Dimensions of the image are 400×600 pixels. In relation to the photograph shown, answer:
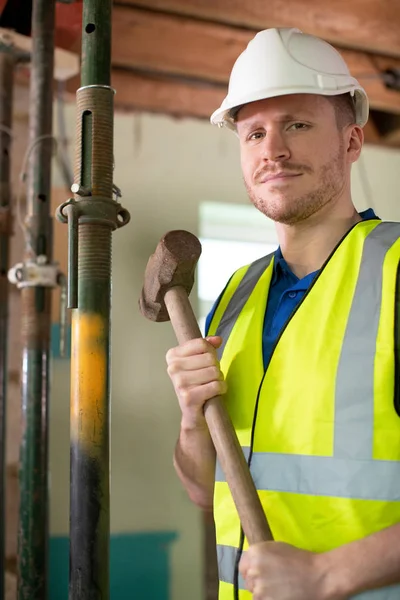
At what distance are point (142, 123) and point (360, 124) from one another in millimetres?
1774

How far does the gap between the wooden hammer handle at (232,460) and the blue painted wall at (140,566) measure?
170cm

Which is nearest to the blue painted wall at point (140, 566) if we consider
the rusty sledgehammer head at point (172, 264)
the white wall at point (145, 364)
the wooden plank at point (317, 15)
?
the white wall at point (145, 364)

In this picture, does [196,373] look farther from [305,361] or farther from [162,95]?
[162,95]

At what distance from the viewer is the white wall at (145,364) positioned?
108 inches

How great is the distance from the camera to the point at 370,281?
1.11m

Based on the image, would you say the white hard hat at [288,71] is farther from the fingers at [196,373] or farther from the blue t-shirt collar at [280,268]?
the fingers at [196,373]

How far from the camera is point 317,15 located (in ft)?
8.45

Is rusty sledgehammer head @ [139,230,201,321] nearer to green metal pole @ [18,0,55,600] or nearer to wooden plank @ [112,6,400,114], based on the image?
green metal pole @ [18,0,55,600]

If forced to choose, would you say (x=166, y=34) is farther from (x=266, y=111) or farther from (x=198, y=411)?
(x=198, y=411)

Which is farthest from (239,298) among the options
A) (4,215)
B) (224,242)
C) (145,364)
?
(224,242)

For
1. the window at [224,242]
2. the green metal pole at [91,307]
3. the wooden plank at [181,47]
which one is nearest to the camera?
the green metal pole at [91,307]

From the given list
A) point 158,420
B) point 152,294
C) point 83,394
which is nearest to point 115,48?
point 158,420

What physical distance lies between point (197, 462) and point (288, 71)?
751mm

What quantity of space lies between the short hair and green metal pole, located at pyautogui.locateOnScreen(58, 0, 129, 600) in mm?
298
